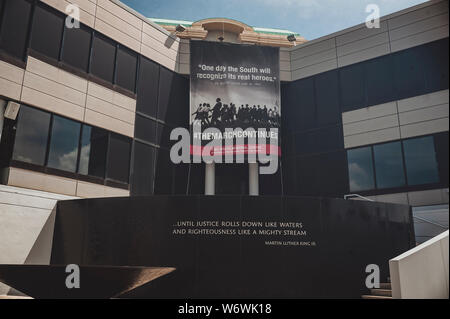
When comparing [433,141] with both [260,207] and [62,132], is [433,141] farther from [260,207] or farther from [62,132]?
[62,132]

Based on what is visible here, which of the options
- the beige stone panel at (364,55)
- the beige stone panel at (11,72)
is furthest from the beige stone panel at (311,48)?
the beige stone panel at (11,72)

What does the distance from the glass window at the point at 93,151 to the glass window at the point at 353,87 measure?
45.5ft

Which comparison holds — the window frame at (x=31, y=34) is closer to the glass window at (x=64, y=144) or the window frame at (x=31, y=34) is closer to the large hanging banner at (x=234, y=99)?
the glass window at (x=64, y=144)

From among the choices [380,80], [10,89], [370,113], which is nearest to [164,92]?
[10,89]

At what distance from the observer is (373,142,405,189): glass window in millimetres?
21266

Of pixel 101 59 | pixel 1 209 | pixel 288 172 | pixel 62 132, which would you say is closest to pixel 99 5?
pixel 101 59

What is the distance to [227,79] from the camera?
23859 mm

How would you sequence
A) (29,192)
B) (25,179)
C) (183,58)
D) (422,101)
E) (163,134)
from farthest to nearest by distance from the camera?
(183,58), (163,134), (422,101), (25,179), (29,192)

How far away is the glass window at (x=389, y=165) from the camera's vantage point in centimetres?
2127

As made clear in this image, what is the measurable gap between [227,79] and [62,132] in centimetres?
1010

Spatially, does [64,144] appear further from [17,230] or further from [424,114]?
[424,114]

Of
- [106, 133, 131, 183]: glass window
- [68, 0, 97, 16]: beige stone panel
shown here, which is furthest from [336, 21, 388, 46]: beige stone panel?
[68, 0, 97, 16]: beige stone panel

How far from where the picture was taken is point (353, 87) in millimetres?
23766

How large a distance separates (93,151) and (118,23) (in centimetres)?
733
